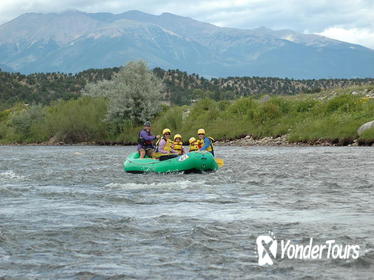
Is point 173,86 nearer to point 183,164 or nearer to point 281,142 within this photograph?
point 281,142

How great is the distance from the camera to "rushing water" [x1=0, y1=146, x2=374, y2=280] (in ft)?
26.5

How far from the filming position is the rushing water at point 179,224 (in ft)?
26.5

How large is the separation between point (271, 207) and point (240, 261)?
4821 millimetres

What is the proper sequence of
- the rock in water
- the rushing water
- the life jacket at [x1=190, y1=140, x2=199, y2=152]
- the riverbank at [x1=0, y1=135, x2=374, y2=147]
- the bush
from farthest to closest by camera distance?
1. the bush
2. the riverbank at [x1=0, y1=135, x2=374, y2=147]
3. the rock in water
4. the life jacket at [x1=190, y1=140, x2=199, y2=152]
5. the rushing water

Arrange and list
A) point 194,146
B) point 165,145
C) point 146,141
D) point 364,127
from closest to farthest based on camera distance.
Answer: point 165,145, point 194,146, point 146,141, point 364,127

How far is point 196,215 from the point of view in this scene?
12.1m

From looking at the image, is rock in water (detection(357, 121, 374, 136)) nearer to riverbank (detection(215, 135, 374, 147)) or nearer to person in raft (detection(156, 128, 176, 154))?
riverbank (detection(215, 135, 374, 147))

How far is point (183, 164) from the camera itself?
2108 centimetres

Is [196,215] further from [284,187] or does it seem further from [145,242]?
[284,187]

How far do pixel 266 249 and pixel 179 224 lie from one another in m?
2.52

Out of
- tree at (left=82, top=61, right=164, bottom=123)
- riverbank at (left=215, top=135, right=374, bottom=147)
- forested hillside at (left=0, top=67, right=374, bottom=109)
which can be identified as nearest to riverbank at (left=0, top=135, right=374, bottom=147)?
riverbank at (left=215, top=135, right=374, bottom=147)

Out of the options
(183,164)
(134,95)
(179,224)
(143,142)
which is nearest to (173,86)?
(134,95)

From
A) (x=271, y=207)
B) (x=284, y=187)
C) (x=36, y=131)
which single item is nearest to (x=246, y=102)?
(x=36, y=131)

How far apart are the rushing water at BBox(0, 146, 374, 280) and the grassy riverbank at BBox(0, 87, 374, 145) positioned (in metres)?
24.3
